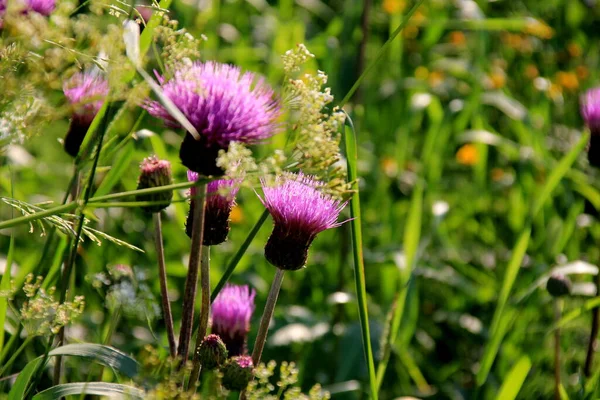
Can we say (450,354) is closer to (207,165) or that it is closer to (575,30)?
(207,165)

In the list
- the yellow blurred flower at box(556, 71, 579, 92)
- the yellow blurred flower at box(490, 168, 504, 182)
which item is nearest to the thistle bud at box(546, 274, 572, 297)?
the yellow blurred flower at box(490, 168, 504, 182)

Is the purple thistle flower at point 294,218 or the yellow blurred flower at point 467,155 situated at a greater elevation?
the yellow blurred flower at point 467,155

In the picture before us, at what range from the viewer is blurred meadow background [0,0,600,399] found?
1.93 m

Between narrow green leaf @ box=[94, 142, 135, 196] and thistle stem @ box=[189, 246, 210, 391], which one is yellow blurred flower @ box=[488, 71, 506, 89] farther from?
thistle stem @ box=[189, 246, 210, 391]

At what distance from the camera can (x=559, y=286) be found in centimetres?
179

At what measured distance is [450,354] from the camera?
8.44ft

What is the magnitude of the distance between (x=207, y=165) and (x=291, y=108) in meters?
0.12

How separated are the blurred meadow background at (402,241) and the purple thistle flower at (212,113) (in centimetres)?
41

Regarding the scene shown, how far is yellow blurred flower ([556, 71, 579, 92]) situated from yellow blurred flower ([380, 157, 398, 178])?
1.12 metres

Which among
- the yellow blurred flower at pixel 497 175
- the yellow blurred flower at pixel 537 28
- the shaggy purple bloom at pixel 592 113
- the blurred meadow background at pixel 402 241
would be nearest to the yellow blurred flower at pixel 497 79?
the blurred meadow background at pixel 402 241

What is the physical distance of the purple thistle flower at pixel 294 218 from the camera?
1.19 metres

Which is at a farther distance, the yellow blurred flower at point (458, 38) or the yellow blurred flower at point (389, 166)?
the yellow blurred flower at point (458, 38)

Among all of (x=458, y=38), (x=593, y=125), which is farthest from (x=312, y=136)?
(x=458, y=38)

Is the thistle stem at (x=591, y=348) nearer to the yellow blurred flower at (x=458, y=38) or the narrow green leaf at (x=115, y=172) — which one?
the narrow green leaf at (x=115, y=172)
